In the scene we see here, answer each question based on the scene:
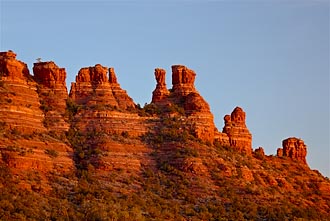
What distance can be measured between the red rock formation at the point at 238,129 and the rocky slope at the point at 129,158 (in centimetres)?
10

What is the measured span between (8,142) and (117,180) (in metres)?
10.6

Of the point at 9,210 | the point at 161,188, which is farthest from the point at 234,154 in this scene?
the point at 9,210

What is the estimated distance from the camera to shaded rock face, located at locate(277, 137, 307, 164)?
134875 millimetres

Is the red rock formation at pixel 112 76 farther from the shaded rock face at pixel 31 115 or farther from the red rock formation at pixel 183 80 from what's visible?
the red rock formation at pixel 183 80

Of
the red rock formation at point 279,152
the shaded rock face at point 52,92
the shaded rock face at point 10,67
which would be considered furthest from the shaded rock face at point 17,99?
the red rock formation at point 279,152

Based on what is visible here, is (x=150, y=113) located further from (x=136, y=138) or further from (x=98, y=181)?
(x=98, y=181)

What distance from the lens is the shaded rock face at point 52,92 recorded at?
119m

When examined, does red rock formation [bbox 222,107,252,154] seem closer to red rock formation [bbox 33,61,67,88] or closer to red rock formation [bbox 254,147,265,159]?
red rock formation [bbox 254,147,265,159]

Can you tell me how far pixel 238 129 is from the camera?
128000 millimetres

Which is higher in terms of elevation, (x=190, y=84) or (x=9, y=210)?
(x=190, y=84)

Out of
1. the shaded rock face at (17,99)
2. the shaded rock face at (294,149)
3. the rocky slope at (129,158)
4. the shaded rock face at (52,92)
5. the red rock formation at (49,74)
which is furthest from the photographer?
the shaded rock face at (294,149)

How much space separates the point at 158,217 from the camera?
106812 millimetres

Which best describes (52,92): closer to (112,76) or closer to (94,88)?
(94,88)

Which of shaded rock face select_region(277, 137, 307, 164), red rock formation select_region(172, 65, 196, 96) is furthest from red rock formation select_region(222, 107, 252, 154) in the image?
shaded rock face select_region(277, 137, 307, 164)
